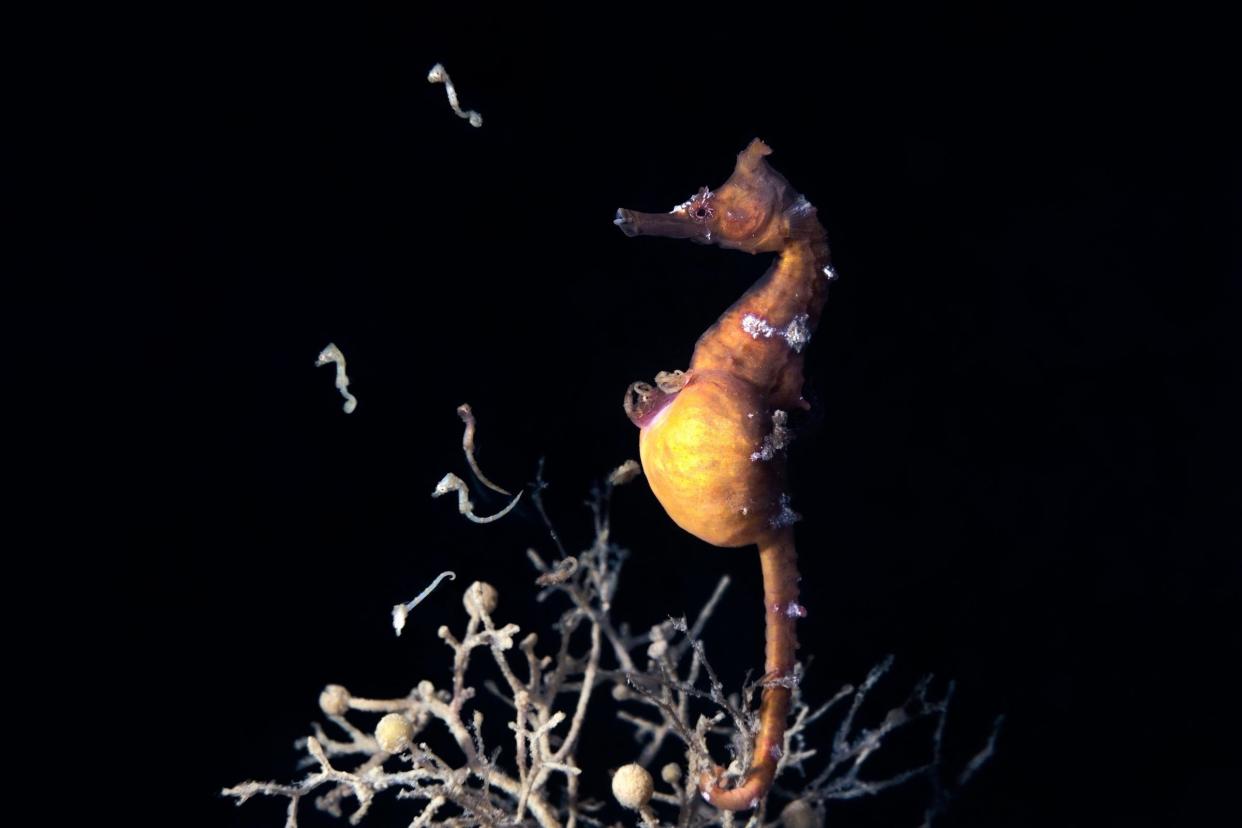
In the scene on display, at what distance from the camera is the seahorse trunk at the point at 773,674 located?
2.33 meters

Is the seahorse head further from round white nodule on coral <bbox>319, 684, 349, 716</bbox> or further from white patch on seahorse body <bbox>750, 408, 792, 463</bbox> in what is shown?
round white nodule on coral <bbox>319, 684, 349, 716</bbox>

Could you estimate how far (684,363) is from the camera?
3109 millimetres

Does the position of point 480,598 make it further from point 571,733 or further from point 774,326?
point 774,326

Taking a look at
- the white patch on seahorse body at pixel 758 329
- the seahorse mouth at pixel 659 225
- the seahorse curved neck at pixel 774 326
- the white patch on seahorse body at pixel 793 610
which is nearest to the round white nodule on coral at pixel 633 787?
the white patch on seahorse body at pixel 793 610

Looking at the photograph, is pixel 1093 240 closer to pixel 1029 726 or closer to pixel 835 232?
pixel 835 232

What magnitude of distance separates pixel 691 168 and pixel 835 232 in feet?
2.00

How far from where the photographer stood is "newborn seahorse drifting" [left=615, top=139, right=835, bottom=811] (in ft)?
7.10

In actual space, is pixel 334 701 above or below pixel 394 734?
below

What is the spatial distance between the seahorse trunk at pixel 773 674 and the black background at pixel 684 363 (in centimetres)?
32

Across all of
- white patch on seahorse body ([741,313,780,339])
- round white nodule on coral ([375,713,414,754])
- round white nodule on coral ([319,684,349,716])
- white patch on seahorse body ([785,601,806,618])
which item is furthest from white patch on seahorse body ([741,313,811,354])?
round white nodule on coral ([319,684,349,716])

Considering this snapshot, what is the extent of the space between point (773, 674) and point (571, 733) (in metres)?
0.62

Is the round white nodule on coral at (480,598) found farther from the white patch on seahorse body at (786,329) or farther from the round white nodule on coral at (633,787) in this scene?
the white patch on seahorse body at (786,329)

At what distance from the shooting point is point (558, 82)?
114 inches

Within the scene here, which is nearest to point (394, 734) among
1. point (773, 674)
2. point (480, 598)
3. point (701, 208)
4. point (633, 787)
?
Answer: point (480, 598)
